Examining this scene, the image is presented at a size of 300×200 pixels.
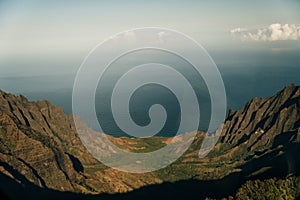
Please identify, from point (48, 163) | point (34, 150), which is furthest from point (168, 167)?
point (34, 150)

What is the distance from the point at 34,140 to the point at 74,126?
126ft

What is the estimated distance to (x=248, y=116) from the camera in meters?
Result: 138

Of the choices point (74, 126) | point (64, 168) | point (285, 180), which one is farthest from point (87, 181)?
point (285, 180)

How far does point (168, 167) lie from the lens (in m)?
112

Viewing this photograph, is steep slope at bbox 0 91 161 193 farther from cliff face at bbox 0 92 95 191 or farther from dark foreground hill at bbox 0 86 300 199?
dark foreground hill at bbox 0 86 300 199

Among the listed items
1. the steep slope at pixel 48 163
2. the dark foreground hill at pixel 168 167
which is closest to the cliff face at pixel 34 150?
the steep slope at pixel 48 163

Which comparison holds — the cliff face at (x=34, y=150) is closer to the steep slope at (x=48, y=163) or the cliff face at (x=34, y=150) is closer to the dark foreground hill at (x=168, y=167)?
the steep slope at (x=48, y=163)


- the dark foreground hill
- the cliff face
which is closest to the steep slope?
the cliff face

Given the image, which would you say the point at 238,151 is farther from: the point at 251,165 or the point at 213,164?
the point at 251,165

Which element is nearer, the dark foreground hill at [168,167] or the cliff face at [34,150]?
the dark foreground hill at [168,167]

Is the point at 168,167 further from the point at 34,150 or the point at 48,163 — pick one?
the point at 34,150

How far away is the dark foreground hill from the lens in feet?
259

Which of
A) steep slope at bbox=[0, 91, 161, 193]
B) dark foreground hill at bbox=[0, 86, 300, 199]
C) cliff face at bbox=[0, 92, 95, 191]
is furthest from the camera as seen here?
cliff face at bbox=[0, 92, 95, 191]

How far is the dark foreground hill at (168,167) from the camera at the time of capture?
79025mm
